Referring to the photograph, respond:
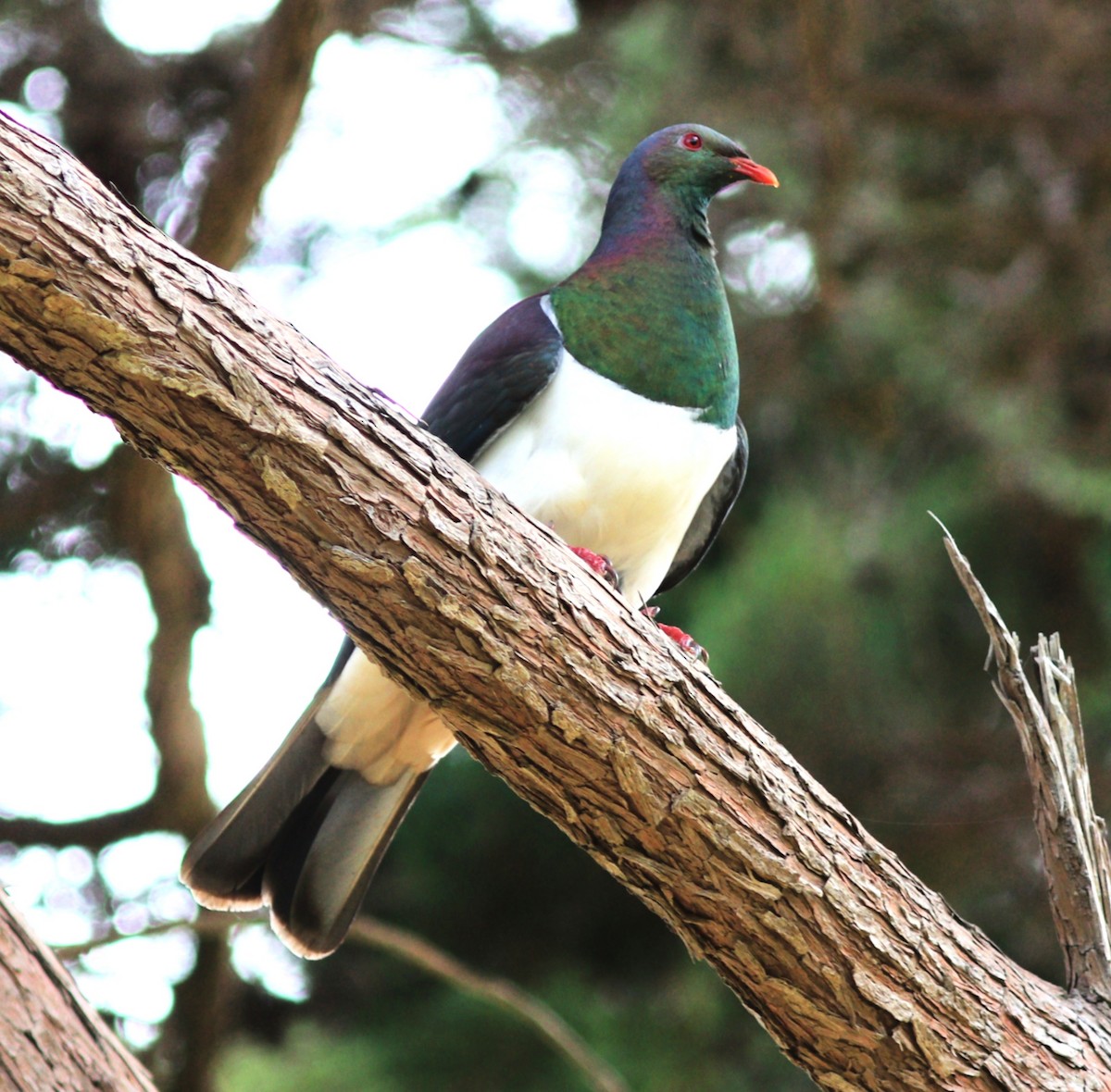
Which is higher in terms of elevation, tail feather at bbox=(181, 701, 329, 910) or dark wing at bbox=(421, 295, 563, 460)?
dark wing at bbox=(421, 295, 563, 460)

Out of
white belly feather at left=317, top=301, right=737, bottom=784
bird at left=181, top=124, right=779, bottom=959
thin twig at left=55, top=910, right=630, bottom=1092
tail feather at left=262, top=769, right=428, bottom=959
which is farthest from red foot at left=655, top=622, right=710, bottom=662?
thin twig at left=55, top=910, right=630, bottom=1092

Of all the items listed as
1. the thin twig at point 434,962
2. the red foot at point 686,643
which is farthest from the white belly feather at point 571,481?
the thin twig at point 434,962

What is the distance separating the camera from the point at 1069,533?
16.1 feet

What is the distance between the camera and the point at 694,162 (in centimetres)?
330

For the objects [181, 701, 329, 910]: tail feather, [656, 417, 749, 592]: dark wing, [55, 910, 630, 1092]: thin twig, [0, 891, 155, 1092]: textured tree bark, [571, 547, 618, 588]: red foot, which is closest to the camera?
[0, 891, 155, 1092]: textured tree bark

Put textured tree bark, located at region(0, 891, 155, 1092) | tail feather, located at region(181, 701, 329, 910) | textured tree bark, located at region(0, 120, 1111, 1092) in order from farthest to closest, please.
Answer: tail feather, located at region(181, 701, 329, 910) < textured tree bark, located at region(0, 120, 1111, 1092) < textured tree bark, located at region(0, 891, 155, 1092)

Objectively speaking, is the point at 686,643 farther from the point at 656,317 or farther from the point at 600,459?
the point at 656,317

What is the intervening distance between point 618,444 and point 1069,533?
2.63 metres

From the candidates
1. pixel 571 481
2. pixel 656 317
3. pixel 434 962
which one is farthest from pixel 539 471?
pixel 434 962

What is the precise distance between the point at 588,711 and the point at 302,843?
962 millimetres

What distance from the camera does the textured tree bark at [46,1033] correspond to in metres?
1.80

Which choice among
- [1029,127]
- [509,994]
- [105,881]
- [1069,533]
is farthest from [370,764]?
[1029,127]

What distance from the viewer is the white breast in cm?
282

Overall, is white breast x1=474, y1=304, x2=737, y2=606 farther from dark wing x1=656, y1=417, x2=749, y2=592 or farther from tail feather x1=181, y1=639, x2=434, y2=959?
tail feather x1=181, y1=639, x2=434, y2=959
